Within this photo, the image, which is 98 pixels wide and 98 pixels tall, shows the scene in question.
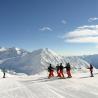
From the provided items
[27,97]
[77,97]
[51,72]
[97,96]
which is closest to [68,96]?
[77,97]

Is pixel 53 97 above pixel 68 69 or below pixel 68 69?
below

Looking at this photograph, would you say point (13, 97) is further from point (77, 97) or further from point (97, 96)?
point (97, 96)

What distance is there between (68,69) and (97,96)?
16.1 meters

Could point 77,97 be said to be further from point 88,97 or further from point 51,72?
point 51,72

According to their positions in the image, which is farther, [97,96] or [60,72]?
[60,72]

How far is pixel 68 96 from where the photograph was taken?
13.0 meters

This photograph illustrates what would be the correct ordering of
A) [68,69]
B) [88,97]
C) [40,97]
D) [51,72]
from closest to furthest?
[88,97] → [40,97] → [68,69] → [51,72]

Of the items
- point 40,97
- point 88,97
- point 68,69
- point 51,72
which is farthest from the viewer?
point 51,72

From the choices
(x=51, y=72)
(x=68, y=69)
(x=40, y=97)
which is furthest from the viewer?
(x=51, y=72)

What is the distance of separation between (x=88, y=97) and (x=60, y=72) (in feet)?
56.0

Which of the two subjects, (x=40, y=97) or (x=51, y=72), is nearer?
(x=40, y=97)

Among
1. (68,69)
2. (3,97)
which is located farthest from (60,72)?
(3,97)

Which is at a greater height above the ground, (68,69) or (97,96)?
(68,69)

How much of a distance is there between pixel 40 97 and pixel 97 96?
333 centimetres
